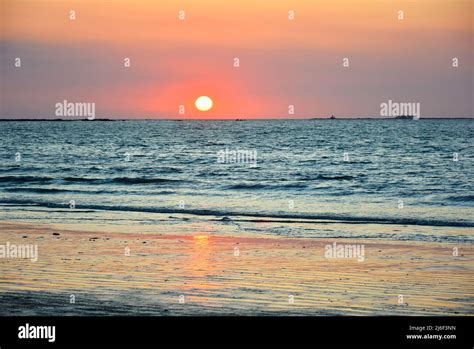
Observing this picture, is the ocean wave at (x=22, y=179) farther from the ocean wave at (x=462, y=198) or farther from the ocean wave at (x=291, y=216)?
the ocean wave at (x=462, y=198)

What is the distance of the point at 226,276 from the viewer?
1281 centimetres

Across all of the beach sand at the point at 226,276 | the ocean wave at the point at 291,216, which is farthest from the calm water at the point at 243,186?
the beach sand at the point at 226,276

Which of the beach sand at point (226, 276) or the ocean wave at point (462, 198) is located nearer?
the beach sand at point (226, 276)

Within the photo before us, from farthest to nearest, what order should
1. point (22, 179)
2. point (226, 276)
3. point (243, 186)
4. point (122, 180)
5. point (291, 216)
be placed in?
point (22, 179), point (122, 180), point (243, 186), point (291, 216), point (226, 276)

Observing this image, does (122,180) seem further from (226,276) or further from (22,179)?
(226,276)

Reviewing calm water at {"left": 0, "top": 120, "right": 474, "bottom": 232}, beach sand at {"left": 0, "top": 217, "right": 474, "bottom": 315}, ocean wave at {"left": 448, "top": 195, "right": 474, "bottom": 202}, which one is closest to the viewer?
beach sand at {"left": 0, "top": 217, "right": 474, "bottom": 315}

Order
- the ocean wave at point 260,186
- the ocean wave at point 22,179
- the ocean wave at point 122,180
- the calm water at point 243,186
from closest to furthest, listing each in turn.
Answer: the calm water at point 243,186 < the ocean wave at point 260,186 < the ocean wave at point 122,180 < the ocean wave at point 22,179

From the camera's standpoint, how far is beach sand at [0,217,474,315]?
10.6 m

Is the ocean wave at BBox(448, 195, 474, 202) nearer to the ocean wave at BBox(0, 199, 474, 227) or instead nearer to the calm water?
the calm water

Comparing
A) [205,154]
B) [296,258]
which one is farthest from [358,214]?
[205,154]

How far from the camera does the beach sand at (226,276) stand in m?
10.6

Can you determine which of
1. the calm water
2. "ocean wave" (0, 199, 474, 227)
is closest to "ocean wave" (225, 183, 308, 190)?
the calm water

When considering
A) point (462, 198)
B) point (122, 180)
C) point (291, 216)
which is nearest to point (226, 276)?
point (291, 216)
